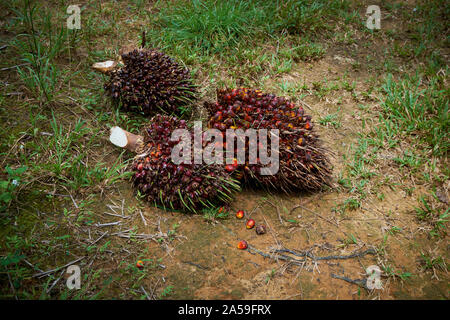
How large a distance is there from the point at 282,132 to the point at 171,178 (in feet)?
3.21

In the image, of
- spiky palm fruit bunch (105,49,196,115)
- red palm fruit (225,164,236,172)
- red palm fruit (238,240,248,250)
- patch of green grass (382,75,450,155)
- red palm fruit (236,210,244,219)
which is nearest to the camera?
red palm fruit (238,240,248,250)

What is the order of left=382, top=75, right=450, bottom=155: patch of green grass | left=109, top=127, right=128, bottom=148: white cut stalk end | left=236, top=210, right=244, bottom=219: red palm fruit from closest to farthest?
1. left=236, top=210, right=244, bottom=219: red palm fruit
2. left=109, top=127, right=128, bottom=148: white cut stalk end
3. left=382, top=75, right=450, bottom=155: patch of green grass

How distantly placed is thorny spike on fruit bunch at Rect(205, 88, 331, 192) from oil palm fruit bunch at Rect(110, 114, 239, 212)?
9.3 inches

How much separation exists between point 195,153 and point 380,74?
Result: 9.59 ft

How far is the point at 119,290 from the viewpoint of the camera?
6.89 feet

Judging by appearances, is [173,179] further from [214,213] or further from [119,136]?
[119,136]

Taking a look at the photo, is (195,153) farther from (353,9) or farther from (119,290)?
(353,9)

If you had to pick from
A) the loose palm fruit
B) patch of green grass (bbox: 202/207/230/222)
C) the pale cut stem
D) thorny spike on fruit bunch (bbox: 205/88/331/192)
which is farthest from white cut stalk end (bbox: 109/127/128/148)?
the loose palm fruit

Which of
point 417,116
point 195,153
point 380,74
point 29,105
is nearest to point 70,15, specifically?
point 29,105

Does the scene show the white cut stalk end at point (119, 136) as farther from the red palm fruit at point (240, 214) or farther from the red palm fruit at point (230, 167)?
the red palm fruit at point (240, 214)

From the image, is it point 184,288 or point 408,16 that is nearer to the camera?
point 184,288

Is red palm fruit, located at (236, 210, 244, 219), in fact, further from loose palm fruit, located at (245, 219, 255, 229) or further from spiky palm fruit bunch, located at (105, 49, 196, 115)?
spiky palm fruit bunch, located at (105, 49, 196, 115)

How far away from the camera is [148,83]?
305 cm

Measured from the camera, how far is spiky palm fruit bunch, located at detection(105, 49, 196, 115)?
10.1ft
